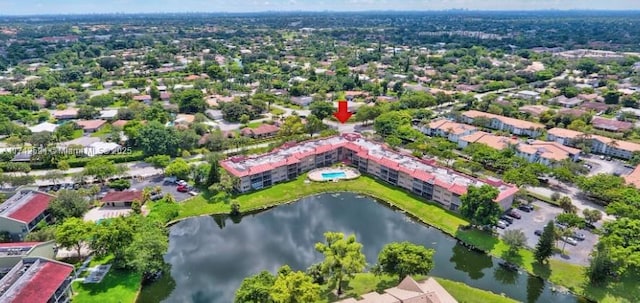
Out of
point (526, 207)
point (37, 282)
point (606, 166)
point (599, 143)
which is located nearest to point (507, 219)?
point (526, 207)

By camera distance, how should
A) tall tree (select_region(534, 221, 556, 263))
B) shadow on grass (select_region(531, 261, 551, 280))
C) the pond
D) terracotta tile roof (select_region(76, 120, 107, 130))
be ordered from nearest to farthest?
the pond, tall tree (select_region(534, 221, 556, 263)), shadow on grass (select_region(531, 261, 551, 280)), terracotta tile roof (select_region(76, 120, 107, 130))

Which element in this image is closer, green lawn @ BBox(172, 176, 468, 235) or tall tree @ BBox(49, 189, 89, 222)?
tall tree @ BBox(49, 189, 89, 222)

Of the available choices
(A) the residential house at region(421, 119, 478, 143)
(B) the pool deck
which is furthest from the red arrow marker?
(B) the pool deck

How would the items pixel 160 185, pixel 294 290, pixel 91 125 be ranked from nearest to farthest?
pixel 294 290
pixel 160 185
pixel 91 125

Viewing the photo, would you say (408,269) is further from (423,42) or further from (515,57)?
(423,42)

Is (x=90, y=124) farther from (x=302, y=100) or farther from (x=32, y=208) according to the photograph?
(x=302, y=100)

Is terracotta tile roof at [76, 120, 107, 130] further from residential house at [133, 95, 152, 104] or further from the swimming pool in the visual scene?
the swimming pool
